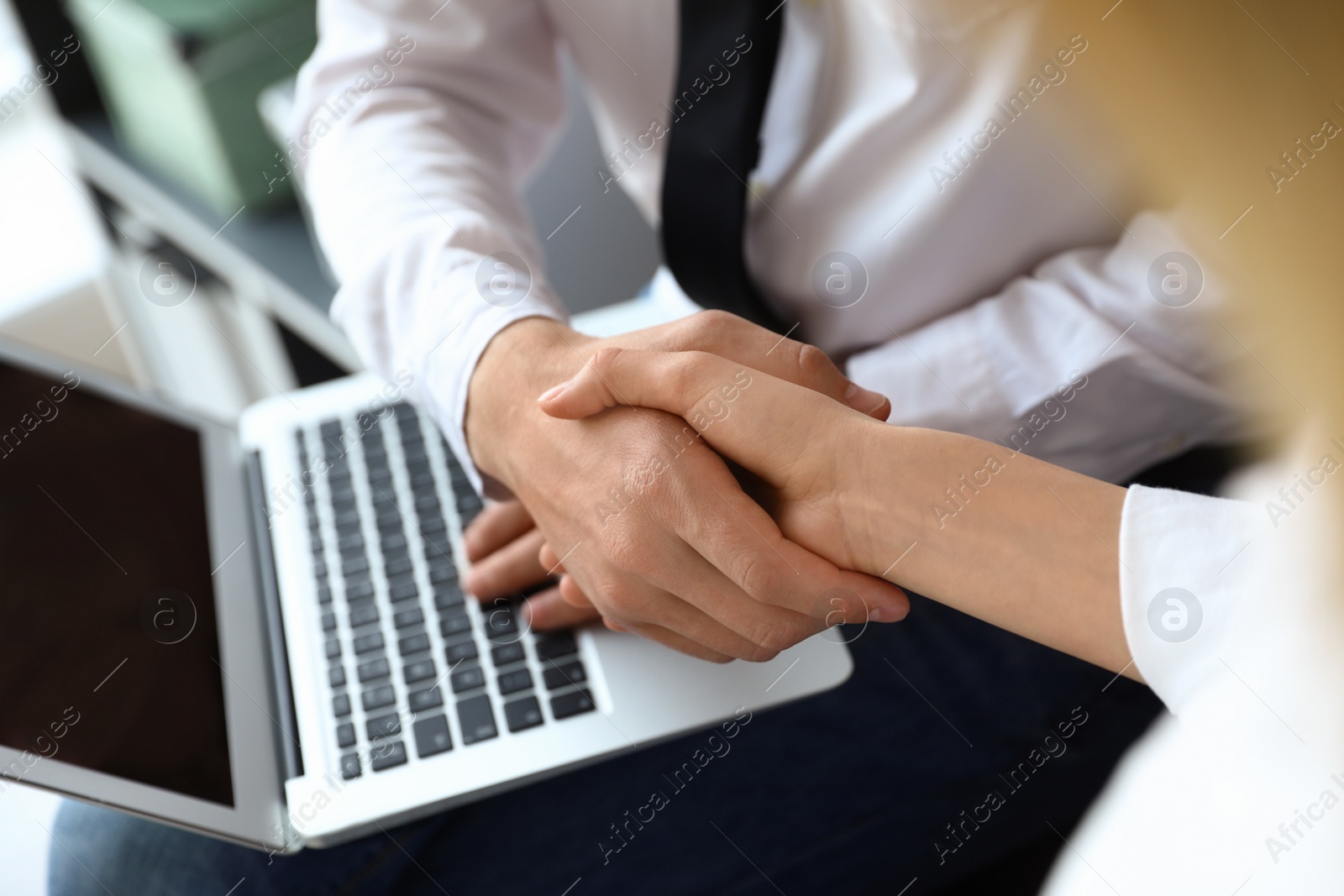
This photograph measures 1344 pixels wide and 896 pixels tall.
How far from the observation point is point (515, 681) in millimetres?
603

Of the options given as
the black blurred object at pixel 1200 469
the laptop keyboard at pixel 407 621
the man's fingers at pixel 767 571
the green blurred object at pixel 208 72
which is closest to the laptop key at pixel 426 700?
the laptop keyboard at pixel 407 621

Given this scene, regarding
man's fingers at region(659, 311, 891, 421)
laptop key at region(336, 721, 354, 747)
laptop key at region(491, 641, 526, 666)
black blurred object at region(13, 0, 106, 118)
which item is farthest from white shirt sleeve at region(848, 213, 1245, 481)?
black blurred object at region(13, 0, 106, 118)

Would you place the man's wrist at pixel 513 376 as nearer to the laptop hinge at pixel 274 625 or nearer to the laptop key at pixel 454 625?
the laptop key at pixel 454 625

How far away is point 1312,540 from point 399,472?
2.06 ft

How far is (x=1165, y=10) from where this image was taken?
8.8 inches

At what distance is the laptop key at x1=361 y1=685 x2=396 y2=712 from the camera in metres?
0.60

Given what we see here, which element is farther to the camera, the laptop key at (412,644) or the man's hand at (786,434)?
the laptop key at (412,644)

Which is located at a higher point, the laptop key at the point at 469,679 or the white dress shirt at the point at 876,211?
the white dress shirt at the point at 876,211

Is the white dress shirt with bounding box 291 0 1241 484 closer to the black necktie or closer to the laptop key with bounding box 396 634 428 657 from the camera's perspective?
the black necktie

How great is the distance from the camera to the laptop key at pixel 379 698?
0.60m

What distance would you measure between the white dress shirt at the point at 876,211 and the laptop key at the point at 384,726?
20 cm

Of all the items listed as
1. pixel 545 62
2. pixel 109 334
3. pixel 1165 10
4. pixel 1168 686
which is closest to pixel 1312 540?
pixel 1168 686

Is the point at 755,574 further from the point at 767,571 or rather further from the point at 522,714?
the point at 522,714

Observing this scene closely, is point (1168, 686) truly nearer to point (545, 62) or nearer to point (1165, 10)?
point (1165, 10)
